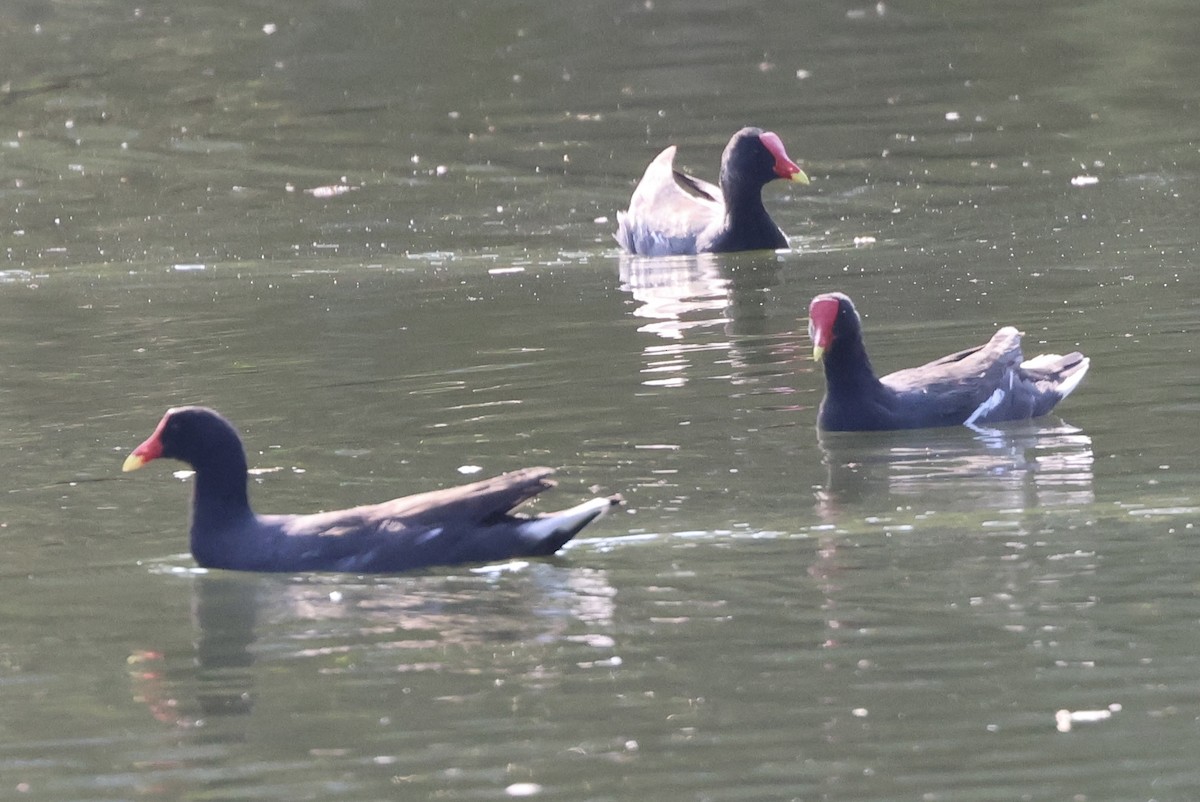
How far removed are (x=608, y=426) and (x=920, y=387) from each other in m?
1.57

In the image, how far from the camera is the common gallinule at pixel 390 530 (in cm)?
905

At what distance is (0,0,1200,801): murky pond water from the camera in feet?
22.7

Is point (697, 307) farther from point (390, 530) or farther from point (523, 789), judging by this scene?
point (523, 789)

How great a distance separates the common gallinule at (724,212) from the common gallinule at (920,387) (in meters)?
7.04

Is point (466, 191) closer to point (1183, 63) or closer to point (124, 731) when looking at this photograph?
point (1183, 63)

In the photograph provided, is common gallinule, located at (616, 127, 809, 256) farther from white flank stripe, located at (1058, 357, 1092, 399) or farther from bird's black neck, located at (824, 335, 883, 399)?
bird's black neck, located at (824, 335, 883, 399)

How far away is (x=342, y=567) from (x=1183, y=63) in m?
19.0

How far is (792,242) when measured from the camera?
1934 centimetres

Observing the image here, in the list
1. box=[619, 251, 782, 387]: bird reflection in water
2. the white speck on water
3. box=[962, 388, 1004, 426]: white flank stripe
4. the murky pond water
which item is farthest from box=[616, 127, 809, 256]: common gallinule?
the white speck on water

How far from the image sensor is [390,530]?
29.8 feet

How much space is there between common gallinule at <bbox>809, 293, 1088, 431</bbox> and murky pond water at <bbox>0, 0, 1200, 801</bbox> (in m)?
0.15

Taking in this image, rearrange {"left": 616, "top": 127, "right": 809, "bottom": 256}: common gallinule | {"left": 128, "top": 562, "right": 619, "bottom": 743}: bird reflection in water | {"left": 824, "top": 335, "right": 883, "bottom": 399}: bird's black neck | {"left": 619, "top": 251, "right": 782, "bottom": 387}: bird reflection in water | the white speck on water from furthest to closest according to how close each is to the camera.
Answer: {"left": 616, "top": 127, "right": 809, "bottom": 256}: common gallinule → {"left": 619, "top": 251, "right": 782, "bottom": 387}: bird reflection in water → {"left": 824, "top": 335, "right": 883, "bottom": 399}: bird's black neck → {"left": 128, "top": 562, "right": 619, "bottom": 743}: bird reflection in water → the white speck on water

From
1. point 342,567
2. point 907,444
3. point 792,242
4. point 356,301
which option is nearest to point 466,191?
point 792,242

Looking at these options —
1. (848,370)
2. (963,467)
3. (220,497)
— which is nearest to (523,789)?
(220,497)
